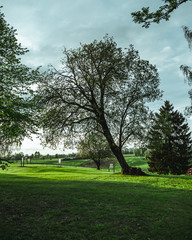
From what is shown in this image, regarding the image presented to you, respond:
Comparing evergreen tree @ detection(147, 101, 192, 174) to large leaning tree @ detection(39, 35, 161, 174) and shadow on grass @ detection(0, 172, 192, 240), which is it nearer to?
large leaning tree @ detection(39, 35, 161, 174)

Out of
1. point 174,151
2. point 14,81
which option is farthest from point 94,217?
point 174,151

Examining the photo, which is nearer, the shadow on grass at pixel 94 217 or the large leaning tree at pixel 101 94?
the shadow on grass at pixel 94 217

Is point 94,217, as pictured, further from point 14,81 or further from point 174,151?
point 174,151

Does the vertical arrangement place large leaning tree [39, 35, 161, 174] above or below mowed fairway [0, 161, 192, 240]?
above

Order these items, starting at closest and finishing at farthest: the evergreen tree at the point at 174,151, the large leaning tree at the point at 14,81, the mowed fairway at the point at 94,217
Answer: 1. the mowed fairway at the point at 94,217
2. the large leaning tree at the point at 14,81
3. the evergreen tree at the point at 174,151

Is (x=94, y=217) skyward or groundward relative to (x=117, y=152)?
groundward

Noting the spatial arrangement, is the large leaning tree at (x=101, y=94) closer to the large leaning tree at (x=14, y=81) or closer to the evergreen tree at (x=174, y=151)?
the large leaning tree at (x=14, y=81)

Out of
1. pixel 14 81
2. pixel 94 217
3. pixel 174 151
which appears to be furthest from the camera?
pixel 174 151

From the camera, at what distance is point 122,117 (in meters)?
24.3

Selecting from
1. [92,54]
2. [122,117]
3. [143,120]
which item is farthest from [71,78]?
[143,120]

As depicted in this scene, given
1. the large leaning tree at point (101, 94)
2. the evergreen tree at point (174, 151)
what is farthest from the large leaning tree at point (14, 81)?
the evergreen tree at point (174, 151)

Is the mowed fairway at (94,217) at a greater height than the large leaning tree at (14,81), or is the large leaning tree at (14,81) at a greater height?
the large leaning tree at (14,81)

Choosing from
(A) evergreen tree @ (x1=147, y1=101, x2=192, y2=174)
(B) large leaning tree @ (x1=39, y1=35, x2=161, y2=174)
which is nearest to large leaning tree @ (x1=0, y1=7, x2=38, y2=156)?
(B) large leaning tree @ (x1=39, y1=35, x2=161, y2=174)

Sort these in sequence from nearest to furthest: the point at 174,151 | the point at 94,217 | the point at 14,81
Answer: the point at 94,217 < the point at 14,81 < the point at 174,151
